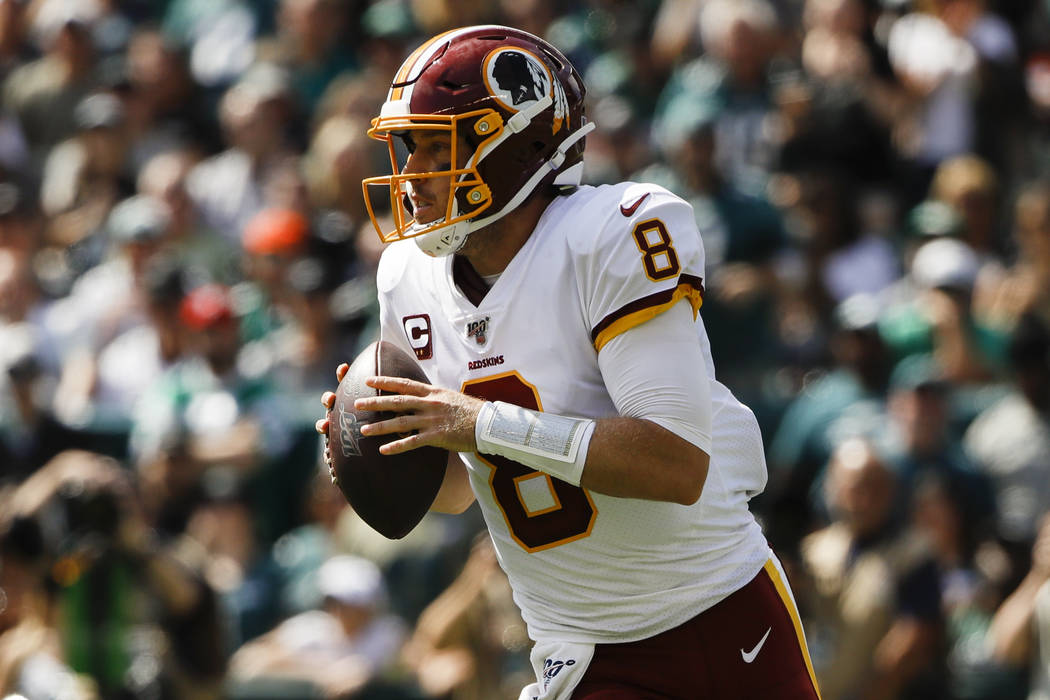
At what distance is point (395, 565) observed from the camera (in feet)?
23.5

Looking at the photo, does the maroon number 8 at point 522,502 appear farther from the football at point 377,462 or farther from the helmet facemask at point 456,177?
the helmet facemask at point 456,177

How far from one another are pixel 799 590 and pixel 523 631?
1.12 m

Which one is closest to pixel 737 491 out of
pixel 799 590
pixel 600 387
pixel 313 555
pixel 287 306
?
pixel 600 387

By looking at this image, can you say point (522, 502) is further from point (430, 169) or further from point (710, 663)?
point (430, 169)

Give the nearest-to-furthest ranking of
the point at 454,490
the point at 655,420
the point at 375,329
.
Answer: the point at 655,420
the point at 454,490
the point at 375,329

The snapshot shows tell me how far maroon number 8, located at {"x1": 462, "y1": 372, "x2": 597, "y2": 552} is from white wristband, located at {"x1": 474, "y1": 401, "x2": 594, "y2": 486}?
7.3 inches

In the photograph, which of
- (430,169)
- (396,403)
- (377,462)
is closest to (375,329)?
(430,169)

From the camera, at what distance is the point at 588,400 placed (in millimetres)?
3686

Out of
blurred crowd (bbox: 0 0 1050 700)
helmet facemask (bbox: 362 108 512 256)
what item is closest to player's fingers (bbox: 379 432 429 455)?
helmet facemask (bbox: 362 108 512 256)

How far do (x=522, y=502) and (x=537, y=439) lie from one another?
0.31m

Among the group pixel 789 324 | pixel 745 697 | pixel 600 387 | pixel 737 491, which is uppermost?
pixel 600 387

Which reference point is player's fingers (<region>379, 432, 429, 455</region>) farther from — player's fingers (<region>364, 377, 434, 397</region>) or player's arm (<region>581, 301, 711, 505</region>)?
player's arm (<region>581, 301, 711, 505</region>)

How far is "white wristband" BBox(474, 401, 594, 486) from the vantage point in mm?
3453

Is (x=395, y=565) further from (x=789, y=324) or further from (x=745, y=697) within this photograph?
(x=745, y=697)
